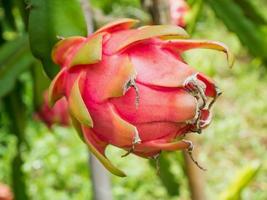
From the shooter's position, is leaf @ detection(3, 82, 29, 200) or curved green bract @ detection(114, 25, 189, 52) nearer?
curved green bract @ detection(114, 25, 189, 52)

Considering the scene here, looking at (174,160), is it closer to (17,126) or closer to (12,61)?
(17,126)

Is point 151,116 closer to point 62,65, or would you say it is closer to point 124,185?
point 62,65

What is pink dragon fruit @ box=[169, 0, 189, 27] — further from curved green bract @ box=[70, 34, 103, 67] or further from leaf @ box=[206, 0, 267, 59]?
curved green bract @ box=[70, 34, 103, 67]

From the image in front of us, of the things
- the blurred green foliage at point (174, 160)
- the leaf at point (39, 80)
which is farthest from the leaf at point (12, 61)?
the blurred green foliage at point (174, 160)

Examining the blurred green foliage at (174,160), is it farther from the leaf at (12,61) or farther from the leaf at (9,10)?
the leaf at (12,61)

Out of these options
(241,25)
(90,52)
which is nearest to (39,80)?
(241,25)

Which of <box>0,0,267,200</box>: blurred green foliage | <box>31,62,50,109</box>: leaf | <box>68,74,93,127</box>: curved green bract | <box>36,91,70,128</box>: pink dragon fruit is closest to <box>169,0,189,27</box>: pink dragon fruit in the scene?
<box>31,62,50,109</box>: leaf
